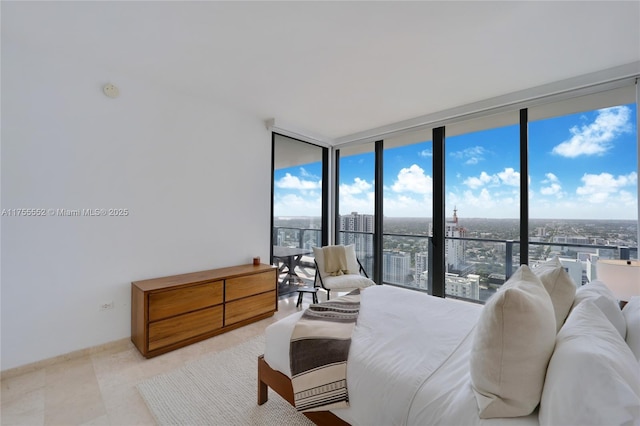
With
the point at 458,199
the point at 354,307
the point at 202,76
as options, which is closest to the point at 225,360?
the point at 354,307

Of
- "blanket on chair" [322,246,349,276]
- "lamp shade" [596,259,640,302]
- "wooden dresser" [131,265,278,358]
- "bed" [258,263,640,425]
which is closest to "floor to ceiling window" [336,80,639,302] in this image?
"blanket on chair" [322,246,349,276]

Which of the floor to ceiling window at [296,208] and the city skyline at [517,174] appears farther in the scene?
the floor to ceiling window at [296,208]

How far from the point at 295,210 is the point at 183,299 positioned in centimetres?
221

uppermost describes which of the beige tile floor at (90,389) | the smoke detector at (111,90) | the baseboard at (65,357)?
the smoke detector at (111,90)

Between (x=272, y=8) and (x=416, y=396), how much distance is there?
240 cm

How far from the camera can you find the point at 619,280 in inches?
75.4

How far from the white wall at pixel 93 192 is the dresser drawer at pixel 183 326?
1.58 feet

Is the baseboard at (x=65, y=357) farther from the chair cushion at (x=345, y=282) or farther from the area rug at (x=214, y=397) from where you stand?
the chair cushion at (x=345, y=282)

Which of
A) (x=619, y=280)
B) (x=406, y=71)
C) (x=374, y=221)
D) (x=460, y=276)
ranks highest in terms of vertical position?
(x=406, y=71)

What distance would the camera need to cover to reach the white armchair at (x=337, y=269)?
3600 millimetres

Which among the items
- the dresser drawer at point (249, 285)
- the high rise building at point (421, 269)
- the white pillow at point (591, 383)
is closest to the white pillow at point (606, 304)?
the white pillow at point (591, 383)

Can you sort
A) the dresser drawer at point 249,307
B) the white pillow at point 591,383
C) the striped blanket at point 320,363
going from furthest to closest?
1. the dresser drawer at point 249,307
2. the striped blanket at point 320,363
3. the white pillow at point 591,383

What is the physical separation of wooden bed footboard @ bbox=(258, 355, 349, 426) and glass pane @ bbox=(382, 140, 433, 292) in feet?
9.48

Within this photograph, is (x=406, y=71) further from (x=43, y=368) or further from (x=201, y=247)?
(x=43, y=368)
